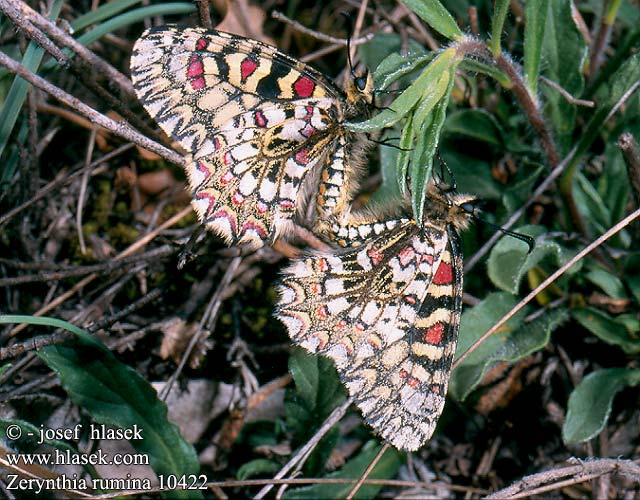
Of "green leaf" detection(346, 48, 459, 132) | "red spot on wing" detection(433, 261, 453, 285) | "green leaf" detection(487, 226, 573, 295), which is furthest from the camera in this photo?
"green leaf" detection(487, 226, 573, 295)

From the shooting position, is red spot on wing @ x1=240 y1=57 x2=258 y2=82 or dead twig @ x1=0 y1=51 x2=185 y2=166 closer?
dead twig @ x1=0 y1=51 x2=185 y2=166

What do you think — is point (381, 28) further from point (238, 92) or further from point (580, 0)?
point (238, 92)

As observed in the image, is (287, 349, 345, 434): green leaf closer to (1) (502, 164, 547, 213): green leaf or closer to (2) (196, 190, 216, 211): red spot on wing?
(2) (196, 190, 216, 211): red spot on wing

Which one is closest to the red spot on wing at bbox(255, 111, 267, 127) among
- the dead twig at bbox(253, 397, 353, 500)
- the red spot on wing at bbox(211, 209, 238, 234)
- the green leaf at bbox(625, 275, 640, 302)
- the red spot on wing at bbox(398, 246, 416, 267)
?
the red spot on wing at bbox(211, 209, 238, 234)

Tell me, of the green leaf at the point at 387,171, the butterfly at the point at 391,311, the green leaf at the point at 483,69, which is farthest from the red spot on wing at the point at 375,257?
the green leaf at the point at 483,69

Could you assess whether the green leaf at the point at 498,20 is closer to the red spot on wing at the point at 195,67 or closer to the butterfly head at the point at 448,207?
the butterfly head at the point at 448,207

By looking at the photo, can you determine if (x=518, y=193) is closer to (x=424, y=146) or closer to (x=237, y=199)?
(x=424, y=146)
